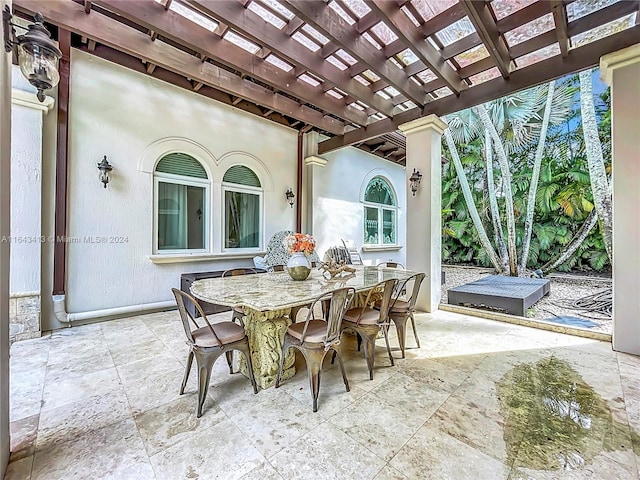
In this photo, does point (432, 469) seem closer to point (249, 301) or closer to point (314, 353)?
point (314, 353)

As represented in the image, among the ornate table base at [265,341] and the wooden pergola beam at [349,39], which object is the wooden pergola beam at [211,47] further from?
the ornate table base at [265,341]

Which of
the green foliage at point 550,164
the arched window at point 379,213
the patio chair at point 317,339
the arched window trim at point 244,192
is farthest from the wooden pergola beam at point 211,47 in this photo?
the green foliage at point 550,164

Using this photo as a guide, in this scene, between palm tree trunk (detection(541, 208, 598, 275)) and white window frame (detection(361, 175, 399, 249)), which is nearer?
palm tree trunk (detection(541, 208, 598, 275))

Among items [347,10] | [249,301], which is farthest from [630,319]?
[347,10]

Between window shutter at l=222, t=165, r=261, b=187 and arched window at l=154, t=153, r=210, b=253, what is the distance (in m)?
0.45

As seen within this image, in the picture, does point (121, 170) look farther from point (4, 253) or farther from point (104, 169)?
point (4, 253)

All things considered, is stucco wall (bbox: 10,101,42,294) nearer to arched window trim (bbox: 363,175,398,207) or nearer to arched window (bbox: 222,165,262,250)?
arched window (bbox: 222,165,262,250)

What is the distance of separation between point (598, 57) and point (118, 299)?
6.82m

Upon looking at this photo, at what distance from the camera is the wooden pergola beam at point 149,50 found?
295 cm

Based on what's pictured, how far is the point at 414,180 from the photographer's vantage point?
4.73 meters

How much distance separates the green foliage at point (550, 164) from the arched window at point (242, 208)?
6411 millimetres

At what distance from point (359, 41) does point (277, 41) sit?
37.1 inches

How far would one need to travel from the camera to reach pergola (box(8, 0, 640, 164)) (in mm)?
2779

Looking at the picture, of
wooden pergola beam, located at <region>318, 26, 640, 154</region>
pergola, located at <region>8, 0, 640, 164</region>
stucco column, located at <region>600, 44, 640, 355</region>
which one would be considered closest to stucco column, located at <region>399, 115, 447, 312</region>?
wooden pergola beam, located at <region>318, 26, 640, 154</region>
